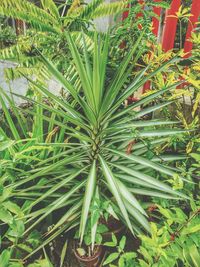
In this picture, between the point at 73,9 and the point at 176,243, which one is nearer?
the point at 176,243

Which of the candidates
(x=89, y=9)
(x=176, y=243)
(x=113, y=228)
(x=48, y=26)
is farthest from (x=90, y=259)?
(x=89, y=9)

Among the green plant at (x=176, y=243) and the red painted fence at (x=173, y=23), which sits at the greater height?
the red painted fence at (x=173, y=23)

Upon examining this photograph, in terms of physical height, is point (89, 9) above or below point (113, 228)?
above

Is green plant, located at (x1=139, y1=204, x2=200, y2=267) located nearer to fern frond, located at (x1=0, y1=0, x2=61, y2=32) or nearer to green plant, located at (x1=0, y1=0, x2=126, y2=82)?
green plant, located at (x1=0, y1=0, x2=126, y2=82)

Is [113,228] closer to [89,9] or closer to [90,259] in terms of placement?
[90,259]

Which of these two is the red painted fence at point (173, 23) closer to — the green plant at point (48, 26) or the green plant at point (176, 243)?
the green plant at point (48, 26)

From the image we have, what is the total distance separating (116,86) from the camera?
Result: 68.5 inches

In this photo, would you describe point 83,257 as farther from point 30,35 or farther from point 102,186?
point 30,35

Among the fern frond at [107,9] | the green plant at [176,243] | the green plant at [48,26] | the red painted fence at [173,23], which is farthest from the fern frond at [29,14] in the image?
the green plant at [176,243]

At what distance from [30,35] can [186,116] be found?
159cm

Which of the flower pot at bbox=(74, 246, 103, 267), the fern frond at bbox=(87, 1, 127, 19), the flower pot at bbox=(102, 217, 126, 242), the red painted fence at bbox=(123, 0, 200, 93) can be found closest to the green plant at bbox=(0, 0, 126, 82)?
the fern frond at bbox=(87, 1, 127, 19)

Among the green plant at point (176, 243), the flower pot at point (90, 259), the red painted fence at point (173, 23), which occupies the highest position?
the red painted fence at point (173, 23)

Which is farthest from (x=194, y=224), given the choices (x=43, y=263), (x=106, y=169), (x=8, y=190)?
(x=8, y=190)

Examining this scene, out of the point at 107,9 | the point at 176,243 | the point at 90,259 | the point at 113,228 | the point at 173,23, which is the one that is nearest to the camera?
the point at 176,243
